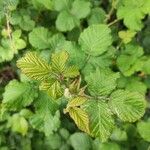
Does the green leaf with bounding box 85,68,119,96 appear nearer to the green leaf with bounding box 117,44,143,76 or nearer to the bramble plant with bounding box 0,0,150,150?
the bramble plant with bounding box 0,0,150,150

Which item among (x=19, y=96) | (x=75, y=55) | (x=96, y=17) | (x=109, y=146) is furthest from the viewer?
(x=96, y=17)

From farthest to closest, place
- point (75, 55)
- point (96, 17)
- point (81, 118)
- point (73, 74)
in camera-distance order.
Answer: point (96, 17), point (75, 55), point (73, 74), point (81, 118)

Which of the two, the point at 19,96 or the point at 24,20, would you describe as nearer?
the point at 19,96

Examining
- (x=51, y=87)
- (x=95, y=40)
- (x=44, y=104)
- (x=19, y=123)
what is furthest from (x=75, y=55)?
(x=19, y=123)

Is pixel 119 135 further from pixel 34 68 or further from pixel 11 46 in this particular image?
pixel 34 68

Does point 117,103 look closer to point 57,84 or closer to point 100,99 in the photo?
point 100,99

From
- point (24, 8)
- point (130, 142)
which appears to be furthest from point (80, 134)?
point (24, 8)
